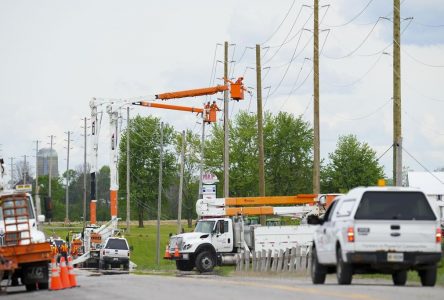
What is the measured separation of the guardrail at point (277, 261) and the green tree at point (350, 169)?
65340mm

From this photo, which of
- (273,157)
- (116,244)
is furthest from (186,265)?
(273,157)

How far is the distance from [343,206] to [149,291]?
4.43m

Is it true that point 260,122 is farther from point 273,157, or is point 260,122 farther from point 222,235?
point 273,157

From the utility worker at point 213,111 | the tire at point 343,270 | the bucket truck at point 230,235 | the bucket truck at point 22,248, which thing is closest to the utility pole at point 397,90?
the bucket truck at point 230,235

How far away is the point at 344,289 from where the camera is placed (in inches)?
770

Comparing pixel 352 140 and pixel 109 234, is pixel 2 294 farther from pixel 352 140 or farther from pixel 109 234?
pixel 352 140

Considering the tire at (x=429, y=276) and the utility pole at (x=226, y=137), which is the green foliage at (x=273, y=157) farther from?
the tire at (x=429, y=276)

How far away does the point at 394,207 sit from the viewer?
21016 mm

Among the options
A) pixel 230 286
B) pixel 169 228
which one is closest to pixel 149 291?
pixel 230 286

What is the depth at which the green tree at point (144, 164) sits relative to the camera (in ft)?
445

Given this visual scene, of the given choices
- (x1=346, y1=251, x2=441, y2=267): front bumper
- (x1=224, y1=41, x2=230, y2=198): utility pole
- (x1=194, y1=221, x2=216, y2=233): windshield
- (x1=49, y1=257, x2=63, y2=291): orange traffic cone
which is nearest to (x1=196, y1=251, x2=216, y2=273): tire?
(x1=194, y1=221, x2=216, y2=233): windshield

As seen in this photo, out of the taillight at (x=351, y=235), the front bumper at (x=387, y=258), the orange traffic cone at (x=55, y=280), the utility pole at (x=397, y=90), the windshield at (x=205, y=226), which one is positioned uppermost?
the utility pole at (x=397, y=90)

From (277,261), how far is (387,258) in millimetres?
19057

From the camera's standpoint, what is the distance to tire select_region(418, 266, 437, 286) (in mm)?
21489
